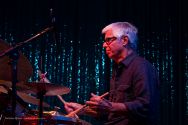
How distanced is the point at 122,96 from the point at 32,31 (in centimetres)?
244

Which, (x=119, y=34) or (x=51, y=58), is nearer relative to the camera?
(x=119, y=34)

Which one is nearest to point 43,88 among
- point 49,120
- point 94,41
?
point 49,120

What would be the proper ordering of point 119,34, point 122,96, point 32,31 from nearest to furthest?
1. point 122,96
2. point 119,34
3. point 32,31

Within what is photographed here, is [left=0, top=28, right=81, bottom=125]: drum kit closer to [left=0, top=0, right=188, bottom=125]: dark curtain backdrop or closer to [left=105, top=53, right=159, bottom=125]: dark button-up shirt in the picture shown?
[left=105, top=53, right=159, bottom=125]: dark button-up shirt

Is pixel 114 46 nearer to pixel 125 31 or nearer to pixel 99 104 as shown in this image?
pixel 125 31

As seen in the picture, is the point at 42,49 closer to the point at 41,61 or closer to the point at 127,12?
the point at 41,61

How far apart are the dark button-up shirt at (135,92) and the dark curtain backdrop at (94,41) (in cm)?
192

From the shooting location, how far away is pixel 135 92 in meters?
2.78

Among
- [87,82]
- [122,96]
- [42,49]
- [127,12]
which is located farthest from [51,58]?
[122,96]

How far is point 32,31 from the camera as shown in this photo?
5.02 metres

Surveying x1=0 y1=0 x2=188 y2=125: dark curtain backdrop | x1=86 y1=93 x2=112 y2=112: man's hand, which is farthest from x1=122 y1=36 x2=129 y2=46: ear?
x1=0 y1=0 x2=188 y2=125: dark curtain backdrop

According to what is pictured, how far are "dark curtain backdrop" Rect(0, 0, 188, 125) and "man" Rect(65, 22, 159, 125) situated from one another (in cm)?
171

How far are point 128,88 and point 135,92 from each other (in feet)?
0.32

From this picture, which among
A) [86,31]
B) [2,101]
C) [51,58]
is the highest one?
[86,31]
